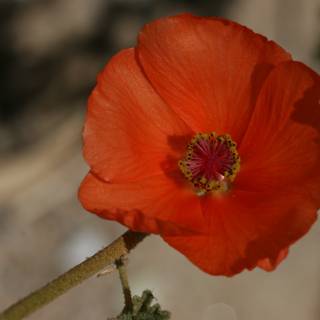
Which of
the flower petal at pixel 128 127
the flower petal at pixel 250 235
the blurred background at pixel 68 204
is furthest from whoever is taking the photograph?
the blurred background at pixel 68 204

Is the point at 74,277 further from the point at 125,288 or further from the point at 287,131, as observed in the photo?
the point at 287,131

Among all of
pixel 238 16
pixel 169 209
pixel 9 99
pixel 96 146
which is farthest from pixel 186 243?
pixel 238 16

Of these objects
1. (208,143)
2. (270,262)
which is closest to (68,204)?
(208,143)

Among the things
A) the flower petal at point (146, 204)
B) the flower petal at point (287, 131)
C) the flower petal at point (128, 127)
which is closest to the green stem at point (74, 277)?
the flower petal at point (146, 204)

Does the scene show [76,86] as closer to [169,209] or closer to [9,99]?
[9,99]

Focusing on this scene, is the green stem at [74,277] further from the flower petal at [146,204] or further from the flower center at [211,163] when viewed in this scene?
the flower center at [211,163]
